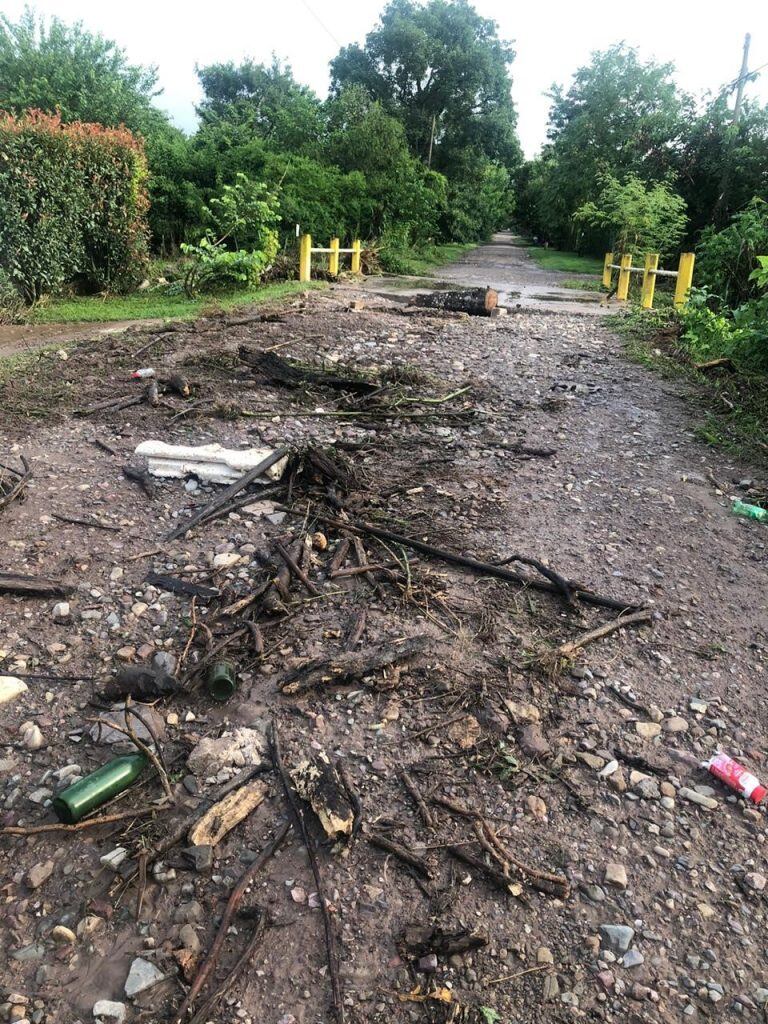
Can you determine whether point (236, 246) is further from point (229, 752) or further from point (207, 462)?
point (229, 752)

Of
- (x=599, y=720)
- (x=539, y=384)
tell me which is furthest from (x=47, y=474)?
(x=539, y=384)

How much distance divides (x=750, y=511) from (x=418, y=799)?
3004 millimetres

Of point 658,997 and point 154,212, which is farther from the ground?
point 154,212

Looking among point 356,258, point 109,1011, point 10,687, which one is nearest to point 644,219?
point 356,258

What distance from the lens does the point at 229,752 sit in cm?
223

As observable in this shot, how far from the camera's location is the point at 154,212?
17594mm

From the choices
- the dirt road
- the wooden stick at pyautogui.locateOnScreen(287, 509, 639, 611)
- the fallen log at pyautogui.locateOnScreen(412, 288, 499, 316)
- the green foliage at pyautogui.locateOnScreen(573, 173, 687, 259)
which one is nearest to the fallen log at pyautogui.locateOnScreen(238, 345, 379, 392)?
the dirt road

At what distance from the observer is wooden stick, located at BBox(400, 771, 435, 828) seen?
2.03 meters

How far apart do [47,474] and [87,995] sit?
3.32 m

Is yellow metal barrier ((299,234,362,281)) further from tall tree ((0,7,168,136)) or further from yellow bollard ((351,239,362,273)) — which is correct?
tall tree ((0,7,168,136))

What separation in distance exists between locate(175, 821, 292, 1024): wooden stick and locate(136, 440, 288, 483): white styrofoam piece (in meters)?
2.51

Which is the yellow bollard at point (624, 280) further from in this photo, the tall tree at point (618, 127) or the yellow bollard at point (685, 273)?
the tall tree at point (618, 127)

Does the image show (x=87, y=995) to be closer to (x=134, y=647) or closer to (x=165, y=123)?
(x=134, y=647)

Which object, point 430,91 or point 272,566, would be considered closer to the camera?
point 272,566
